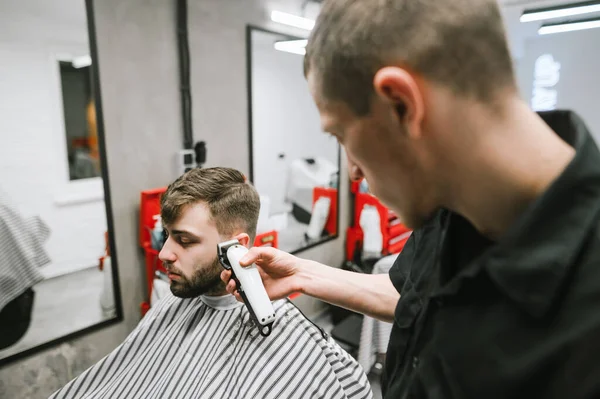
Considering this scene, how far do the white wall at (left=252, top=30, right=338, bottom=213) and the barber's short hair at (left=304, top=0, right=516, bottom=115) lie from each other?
7.29 feet

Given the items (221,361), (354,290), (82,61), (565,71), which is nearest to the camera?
(354,290)

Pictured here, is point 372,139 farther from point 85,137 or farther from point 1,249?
point 1,249

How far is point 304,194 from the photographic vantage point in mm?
3570

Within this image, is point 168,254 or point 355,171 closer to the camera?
point 355,171

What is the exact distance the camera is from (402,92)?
0.48m

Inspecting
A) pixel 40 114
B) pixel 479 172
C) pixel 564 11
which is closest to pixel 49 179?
pixel 40 114

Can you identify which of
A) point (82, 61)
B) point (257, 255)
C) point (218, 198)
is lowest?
point (257, 255)

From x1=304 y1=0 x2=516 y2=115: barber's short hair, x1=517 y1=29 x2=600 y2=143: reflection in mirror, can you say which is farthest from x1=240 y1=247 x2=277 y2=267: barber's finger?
x1=517 y1=29 x2=600 y2=143: reflection in mirror

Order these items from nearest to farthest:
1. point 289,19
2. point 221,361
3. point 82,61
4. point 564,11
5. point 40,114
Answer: point 221,361, point 40,114, point 82,61, point 289,19, point 564,11

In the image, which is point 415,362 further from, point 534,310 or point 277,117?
point 277,117

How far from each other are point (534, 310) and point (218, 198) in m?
1.18

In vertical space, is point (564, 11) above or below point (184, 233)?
above

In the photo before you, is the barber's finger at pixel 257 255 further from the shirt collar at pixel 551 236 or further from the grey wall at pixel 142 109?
the grey wall at pixel 142 109

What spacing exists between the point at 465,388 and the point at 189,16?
7.92 ft
